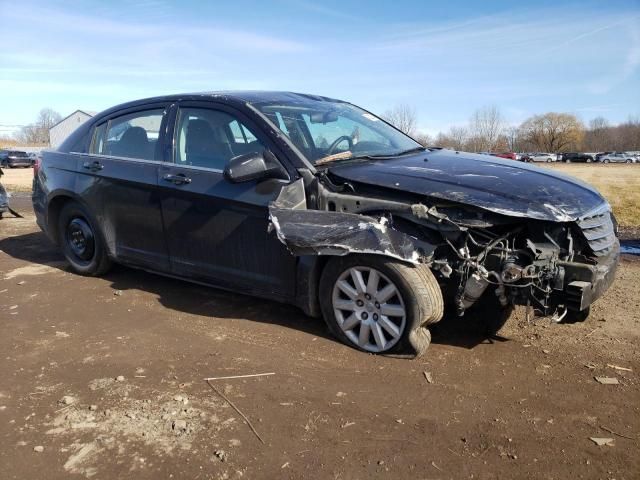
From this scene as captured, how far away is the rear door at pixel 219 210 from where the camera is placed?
411 cm

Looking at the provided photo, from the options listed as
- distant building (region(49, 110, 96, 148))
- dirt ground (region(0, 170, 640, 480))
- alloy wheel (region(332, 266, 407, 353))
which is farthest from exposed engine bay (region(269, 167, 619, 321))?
distant building (region(49, 110, 96, 148))

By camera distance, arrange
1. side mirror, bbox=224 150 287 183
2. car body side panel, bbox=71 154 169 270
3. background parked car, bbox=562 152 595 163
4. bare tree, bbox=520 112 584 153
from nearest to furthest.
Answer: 1. side mirror, bbox=224 150 287 183
2. car body side panel, bbox=71 154 169 270
3. background parked car, bbox=562 152 595 163
4. bare tree, bbox=520 112 584 153

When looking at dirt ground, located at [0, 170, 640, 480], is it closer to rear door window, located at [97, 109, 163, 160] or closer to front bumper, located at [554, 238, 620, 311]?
front bumper, located at [554, 238, 620, 311]

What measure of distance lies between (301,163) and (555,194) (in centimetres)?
173

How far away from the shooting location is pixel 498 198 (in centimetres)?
338

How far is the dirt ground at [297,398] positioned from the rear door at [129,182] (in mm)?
609

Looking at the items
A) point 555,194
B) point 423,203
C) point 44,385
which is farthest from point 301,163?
point 44,385

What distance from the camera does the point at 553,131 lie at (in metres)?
112

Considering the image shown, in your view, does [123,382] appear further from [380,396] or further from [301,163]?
[301,163]

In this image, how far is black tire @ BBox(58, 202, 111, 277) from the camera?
18.3 feet

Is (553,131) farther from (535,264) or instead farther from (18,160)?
(535,264)

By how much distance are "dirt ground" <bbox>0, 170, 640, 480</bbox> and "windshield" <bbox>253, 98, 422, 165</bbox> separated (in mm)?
1373

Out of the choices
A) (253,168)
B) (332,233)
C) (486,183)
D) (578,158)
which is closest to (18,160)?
(253,168)

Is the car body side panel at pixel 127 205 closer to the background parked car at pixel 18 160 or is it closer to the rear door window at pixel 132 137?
the rear door window at pixel 132 137
